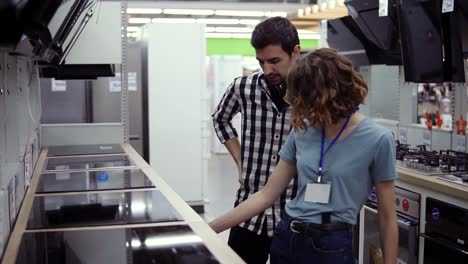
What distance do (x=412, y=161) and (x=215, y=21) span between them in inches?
367

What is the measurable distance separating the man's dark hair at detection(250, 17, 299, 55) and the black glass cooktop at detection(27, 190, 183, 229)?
0.73 metres

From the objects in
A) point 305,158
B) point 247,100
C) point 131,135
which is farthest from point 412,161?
point 131,135

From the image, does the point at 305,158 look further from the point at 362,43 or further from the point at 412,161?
the point at 362,43

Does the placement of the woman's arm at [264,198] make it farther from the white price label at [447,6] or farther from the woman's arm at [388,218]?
the white price label at [447,6]

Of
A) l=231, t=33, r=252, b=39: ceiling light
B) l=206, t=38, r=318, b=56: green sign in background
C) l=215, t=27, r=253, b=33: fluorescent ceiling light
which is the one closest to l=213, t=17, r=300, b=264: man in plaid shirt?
l=215, t=27, r=253, b=33: fluorescent ceiling light

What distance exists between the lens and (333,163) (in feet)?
5.54

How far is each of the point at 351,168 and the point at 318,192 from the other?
12cm

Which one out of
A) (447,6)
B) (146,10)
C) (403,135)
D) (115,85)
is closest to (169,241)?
(447,6)

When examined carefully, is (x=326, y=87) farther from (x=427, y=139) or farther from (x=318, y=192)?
(x=427, y=139)

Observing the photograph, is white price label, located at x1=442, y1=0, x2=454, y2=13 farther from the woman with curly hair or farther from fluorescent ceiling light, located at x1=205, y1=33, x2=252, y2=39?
fluorescent ceiling light, located at x1=205, y1=33, x2=252, y2=39

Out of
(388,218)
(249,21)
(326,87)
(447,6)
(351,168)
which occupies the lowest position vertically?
(388,218)

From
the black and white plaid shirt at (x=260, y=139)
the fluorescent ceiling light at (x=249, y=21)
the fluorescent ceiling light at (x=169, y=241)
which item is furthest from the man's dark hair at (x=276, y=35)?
the fluorescent ceiling light at (x=249, y=21)

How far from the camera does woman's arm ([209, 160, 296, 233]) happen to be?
6.12ft

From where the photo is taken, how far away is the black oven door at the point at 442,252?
9.43 feet
